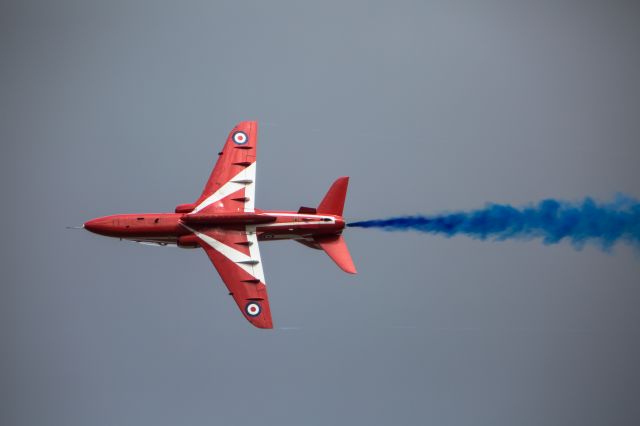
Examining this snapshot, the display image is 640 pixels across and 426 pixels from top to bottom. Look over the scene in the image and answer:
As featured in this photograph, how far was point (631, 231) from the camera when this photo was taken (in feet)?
100

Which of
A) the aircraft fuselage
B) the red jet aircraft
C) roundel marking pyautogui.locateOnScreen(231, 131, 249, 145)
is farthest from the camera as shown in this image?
roundel marking pyautogui.locateOnScreen(231, 131, 249, 145)

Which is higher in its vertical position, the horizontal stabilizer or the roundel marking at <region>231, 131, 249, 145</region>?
the roundel marking at <region>231, 131, 249, 145</region>

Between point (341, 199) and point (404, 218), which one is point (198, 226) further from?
point (404, 218)

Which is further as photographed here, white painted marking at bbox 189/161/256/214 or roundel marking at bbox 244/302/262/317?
white painted marking at bbox 189/161/256/214

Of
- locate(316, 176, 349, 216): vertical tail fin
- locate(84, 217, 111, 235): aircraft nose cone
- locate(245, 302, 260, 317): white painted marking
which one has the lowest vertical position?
locate(245, 302, 260, 317): white painted marking

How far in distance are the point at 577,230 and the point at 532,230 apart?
142 centimetres

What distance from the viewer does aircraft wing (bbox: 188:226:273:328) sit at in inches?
1092

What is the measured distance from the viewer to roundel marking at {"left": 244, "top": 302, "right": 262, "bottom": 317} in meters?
27.5

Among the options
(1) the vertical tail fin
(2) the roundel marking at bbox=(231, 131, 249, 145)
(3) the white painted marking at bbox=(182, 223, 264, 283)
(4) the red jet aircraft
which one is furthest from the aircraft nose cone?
(1) the vertical tail fin

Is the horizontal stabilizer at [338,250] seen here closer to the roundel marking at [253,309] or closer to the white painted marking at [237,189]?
the white painted marking at [237,189]

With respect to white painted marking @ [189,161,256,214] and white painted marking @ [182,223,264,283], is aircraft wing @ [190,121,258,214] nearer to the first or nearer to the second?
white painted marking @ [189,161,256,214]

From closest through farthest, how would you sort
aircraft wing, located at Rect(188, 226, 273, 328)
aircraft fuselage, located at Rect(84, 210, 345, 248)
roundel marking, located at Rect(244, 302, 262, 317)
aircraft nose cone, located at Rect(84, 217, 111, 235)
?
roundel marking, located at Rect(244, 302, 262, 317), aircraft wing, located at Rect(188, 226, 273, 328), aircraft fuselage, located at Rect(84, 210, 345, 248), aircraft nose cone, located at Rect(84, 217, 111, 235)

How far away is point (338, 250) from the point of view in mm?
28812

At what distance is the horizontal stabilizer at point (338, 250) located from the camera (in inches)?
1121
